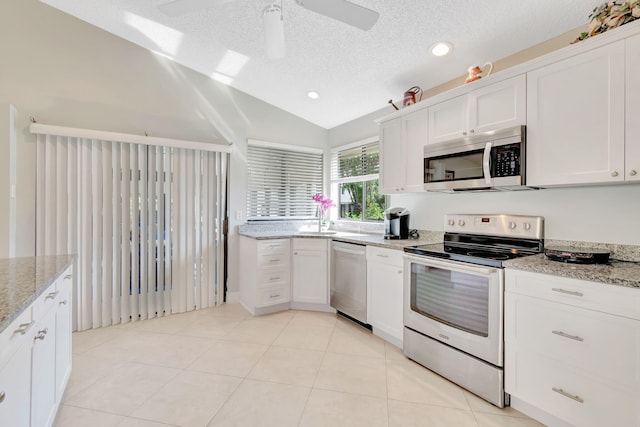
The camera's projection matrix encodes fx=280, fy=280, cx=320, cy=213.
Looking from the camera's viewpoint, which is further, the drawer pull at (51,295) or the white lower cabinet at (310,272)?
the white lower cabinet at (310,272)

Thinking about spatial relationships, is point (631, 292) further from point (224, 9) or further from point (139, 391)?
point (224, 9)

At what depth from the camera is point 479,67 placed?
7.47ft

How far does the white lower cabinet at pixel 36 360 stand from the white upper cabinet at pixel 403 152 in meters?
2.64

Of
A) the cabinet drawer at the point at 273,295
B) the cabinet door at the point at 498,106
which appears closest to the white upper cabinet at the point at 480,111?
the cabinet door at the point at 498,106

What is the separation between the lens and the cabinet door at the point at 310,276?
3289 millimetres

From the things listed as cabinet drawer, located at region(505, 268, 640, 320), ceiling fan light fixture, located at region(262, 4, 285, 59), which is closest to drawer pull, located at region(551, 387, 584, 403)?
cabinet drawer, located at region(505, 268, 640, 320)

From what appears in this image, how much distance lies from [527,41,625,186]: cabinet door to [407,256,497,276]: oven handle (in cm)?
67

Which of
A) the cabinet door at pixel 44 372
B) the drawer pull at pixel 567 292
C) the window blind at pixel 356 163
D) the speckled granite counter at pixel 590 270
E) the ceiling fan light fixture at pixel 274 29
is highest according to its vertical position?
the ceiling fan light fixture at pixel 274 29

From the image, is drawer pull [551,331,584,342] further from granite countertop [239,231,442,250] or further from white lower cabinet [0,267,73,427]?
white lower cabinet [0,267,73,427]

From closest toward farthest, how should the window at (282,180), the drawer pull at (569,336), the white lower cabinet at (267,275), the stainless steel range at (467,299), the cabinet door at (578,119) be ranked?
the drawer pull at (569,336)
the cabinet door at (578,119)
the stainless steel range at (467,299)
the white lower cabinet at (267,275)
the window at (282,180)

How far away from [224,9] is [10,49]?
2.09 m

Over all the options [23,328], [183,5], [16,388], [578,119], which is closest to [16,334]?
[23,328]

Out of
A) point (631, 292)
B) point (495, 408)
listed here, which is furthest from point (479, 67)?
point (495, 408)

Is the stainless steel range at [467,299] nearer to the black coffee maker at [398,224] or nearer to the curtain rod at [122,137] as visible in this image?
the black coffee maker at [398,224]
